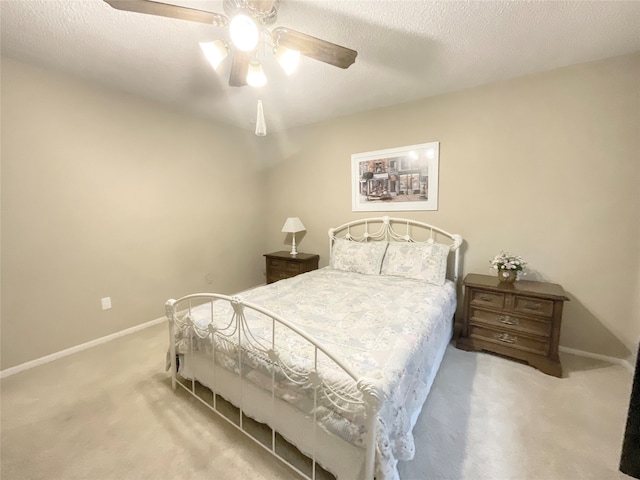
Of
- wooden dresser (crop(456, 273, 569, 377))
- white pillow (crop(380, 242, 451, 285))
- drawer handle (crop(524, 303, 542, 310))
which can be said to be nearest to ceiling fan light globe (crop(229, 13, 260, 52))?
white pillow (crop(380, 242, 451, 285))

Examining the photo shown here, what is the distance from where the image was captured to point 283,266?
3.77 metres

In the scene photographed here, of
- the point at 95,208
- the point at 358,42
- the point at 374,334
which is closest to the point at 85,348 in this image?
the point at 95,208

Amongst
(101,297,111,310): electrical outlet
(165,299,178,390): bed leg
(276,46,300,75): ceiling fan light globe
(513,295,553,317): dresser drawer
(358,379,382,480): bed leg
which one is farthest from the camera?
(101,297,111,310): electrical outlet

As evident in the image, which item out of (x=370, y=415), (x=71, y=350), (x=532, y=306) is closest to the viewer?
(x=370, y=415)

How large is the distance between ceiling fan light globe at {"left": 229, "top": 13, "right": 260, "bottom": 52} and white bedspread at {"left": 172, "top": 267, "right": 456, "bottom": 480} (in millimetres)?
1542

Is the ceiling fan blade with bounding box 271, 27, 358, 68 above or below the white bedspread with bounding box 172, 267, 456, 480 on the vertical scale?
above

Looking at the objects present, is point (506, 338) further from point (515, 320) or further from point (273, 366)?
point (273, 366)

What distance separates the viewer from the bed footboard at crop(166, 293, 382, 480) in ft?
3.60

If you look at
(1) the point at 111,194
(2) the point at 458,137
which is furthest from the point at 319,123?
(1) the point at 111,194

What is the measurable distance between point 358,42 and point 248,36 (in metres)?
0.97

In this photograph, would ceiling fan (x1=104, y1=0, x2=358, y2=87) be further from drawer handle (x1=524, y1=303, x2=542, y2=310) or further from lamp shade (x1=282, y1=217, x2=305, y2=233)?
drawer handle (x1=524, y1=303, x2=542, y2=310)

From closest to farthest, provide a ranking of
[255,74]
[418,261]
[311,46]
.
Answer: [311,46], [255,74], [418,261]

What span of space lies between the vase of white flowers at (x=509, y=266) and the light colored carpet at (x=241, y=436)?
2.41 ft

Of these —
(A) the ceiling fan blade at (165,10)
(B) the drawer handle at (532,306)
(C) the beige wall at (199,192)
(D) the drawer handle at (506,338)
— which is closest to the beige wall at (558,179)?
(C) the beige wall at (199,192)
